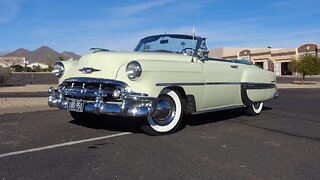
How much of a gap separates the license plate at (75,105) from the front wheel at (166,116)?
108cm

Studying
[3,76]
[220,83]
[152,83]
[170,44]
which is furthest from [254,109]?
[3,76]

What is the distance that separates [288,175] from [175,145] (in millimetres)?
1958

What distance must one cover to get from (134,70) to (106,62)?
60 cm

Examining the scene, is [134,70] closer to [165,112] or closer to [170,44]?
[165,112]

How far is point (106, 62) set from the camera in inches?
276

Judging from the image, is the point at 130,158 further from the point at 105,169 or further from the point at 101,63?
the point at 101,63

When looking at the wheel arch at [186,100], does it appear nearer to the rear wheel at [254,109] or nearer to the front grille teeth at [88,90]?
the front grille teeth at [88,90]

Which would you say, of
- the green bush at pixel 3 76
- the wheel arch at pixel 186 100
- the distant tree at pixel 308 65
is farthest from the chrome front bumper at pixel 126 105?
the distant tree at pixel 308 65

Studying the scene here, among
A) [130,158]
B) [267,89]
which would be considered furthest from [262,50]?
[130,158]

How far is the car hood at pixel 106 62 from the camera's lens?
22.7 feet

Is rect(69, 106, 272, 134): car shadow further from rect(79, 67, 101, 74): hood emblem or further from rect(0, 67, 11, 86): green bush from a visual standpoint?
rect(0, 67, 11, 86): green bush

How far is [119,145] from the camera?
6281 mm

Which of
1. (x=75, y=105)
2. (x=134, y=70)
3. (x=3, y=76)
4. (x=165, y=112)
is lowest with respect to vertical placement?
(x=165, y=112)

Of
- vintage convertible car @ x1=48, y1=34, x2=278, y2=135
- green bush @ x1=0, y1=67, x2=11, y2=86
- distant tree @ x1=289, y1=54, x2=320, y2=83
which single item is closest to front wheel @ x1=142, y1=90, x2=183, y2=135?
vintage convertible car @ x1=48, y1=34, x2=278, y2=135
